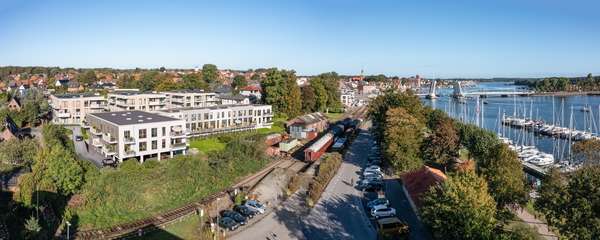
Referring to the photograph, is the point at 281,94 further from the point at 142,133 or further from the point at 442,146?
the point at 442,146

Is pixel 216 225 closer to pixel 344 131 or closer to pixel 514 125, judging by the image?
pixel 344 131

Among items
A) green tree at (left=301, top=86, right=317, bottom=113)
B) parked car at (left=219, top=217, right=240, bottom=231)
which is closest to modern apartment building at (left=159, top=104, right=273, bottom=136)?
green tree at (left=301, top=86, right=317, bottom=113)

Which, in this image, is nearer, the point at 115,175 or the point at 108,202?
the point at 108,202

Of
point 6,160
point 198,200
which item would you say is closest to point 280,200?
point 198,200

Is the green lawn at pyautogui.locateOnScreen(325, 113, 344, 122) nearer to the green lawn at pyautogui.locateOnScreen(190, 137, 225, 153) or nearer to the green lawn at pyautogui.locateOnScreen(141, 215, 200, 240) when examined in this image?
the green lawn at pyautogui.locateOnScreen(190, 137, 225, 153)

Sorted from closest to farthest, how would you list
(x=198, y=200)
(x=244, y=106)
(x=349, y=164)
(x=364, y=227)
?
(x=364, y=227) → (x=198, y=200) → (x=349, y=164) → (x=244, y=106)

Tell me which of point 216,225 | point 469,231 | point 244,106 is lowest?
point 216,225

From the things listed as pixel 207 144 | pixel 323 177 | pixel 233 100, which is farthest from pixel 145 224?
pixel 233 100
